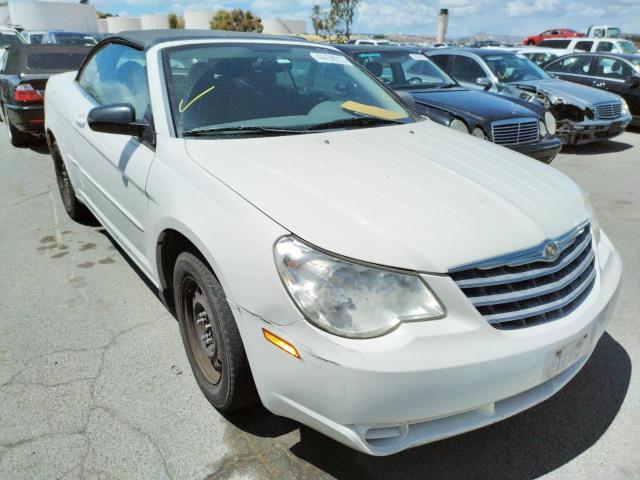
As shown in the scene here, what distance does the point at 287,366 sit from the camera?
175 centimetres

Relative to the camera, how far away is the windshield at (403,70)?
282 inches

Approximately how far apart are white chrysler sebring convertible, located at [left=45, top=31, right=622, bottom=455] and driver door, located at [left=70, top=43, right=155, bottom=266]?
0.02 metres

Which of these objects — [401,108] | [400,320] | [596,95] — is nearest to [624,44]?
[596,95]

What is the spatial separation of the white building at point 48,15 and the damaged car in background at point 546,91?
4794cm

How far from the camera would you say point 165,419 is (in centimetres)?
231

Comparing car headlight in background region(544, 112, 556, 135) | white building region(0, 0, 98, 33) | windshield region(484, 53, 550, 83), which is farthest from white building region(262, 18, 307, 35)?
car headlight in background region(544, 112, 556, 135)

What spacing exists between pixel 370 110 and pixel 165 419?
210 centimetres

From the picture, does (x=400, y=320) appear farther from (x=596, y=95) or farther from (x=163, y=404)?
(x=596, y=95)

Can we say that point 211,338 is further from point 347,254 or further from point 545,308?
point 545,308

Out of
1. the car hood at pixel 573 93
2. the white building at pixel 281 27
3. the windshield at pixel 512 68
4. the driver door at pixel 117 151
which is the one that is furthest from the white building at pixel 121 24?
the driver door at pixel 117 151

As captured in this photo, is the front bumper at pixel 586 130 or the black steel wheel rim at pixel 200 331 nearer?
the black steel wheel rim at pixel 200 331

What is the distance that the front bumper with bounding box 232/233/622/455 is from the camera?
1626 millimetres

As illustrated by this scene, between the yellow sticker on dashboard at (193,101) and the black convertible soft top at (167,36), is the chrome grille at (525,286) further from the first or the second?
the black convertible soft top at (167,36)

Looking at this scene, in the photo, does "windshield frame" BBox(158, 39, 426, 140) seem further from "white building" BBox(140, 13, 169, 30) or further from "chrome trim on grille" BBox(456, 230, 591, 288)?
"white building" BBox(140, 13, 169, 30)
